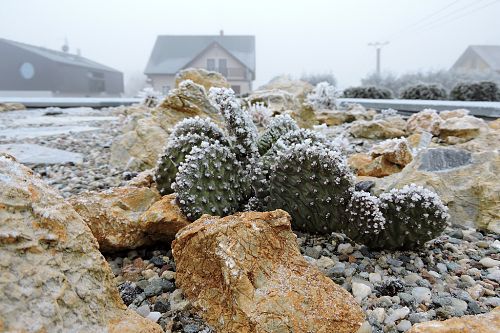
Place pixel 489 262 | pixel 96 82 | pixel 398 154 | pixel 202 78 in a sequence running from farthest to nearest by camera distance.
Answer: pixel 96 82 → pixel 202 78 → pixel 398 154 → pixel 489 262

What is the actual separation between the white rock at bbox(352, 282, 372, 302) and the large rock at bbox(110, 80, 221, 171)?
7.18 ft

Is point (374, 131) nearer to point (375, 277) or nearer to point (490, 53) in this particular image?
point (375, 277)

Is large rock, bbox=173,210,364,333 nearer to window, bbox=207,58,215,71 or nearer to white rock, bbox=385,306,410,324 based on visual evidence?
white rock, bbox=385,306,410,324

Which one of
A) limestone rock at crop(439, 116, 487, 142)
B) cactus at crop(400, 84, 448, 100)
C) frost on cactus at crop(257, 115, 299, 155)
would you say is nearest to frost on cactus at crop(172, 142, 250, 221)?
frost on cactus at crop(257, 115, 299, 155)

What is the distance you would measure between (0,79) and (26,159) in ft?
61.1

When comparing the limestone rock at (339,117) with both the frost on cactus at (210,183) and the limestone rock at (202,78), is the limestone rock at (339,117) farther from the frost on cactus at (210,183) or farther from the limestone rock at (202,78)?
the frost on cactus at (210,183)

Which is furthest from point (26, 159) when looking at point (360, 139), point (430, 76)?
point (430, 76)

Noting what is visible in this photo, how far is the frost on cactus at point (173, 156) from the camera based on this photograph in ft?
6.90

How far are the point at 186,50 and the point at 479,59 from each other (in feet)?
64.9

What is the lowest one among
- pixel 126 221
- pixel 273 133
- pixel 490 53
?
pixel 126 221

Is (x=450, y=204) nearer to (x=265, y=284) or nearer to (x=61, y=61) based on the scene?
(x=265, y=284)

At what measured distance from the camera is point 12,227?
962mm

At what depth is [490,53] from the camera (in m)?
26.0

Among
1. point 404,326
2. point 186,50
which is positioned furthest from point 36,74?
point 404,326
